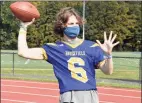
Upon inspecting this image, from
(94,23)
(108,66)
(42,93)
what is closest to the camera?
(108,66)

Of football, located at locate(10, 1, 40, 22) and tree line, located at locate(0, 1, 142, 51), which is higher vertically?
football, located at locate(10, 1, 40, 22)

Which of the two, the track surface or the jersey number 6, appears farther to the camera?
the track surface

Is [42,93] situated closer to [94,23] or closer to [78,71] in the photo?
[78,71]

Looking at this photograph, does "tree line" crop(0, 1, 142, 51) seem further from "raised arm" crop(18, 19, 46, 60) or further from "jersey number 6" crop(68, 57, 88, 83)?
"jersey number 6" crop(68, 57, 88, 83)

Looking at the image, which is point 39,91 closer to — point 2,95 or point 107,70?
point 2,95

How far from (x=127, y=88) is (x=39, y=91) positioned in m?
2.61

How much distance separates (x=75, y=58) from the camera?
3420 millimetres

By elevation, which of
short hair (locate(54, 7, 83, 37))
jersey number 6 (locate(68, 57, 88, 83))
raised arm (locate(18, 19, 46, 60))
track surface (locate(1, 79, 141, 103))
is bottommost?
track surface (locate(1, 79, 141, 103))

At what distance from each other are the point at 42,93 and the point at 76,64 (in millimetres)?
8482

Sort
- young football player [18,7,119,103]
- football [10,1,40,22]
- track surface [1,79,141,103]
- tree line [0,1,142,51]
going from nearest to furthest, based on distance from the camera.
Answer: young football player [18,7,119,103] → football [10,1,40,22] → track surface [1,79,141,103] → tree line [0,1,142,51]

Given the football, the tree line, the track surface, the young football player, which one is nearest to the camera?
the young football player

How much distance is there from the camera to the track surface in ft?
34.7

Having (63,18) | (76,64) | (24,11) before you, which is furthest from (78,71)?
(24,11)

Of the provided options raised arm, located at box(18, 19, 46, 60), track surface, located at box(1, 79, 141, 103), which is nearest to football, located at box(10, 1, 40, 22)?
raised arm, located at box(18, 19, 46, 60)
